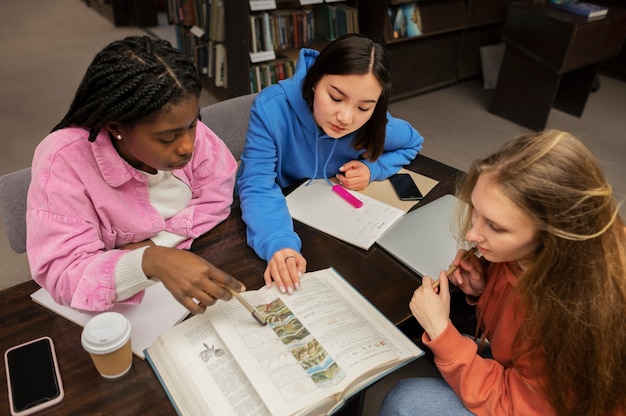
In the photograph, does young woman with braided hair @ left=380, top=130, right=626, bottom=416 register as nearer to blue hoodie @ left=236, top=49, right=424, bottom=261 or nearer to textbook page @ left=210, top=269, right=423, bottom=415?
textbook page @ left=210, top=269, right=423, bottom=415

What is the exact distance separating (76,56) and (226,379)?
13.0 feet

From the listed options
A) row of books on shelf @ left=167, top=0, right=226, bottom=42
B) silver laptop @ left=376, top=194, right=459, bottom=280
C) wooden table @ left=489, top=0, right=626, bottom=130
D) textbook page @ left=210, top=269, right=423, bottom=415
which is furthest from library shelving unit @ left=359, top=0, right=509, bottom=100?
textbook page @ left=210, top=269, right=423, bottom=415

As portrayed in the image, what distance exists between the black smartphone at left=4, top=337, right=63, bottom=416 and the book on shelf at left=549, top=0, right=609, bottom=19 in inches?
132

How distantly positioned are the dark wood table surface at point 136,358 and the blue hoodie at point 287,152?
6cm

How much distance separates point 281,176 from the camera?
1.42 meters

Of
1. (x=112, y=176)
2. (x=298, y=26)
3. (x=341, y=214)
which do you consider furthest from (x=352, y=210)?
(x=298, y=26)

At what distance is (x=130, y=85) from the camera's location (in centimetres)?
82

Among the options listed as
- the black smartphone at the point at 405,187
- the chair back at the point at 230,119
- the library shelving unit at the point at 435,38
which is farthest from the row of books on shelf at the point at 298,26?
the black smartphone at the point at 405,187

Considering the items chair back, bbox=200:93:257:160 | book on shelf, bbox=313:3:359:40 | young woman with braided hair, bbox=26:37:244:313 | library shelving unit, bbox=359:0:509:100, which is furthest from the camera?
library shelving unit, bbox=359:0:509:100

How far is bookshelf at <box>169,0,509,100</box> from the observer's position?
2.81 m

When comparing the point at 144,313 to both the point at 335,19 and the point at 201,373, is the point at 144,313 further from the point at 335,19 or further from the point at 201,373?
the point at 335,19

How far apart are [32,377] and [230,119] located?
0.90 metres

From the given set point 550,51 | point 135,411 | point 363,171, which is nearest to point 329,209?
point 363,171

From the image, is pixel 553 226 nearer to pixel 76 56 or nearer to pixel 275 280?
pixel 275 280
